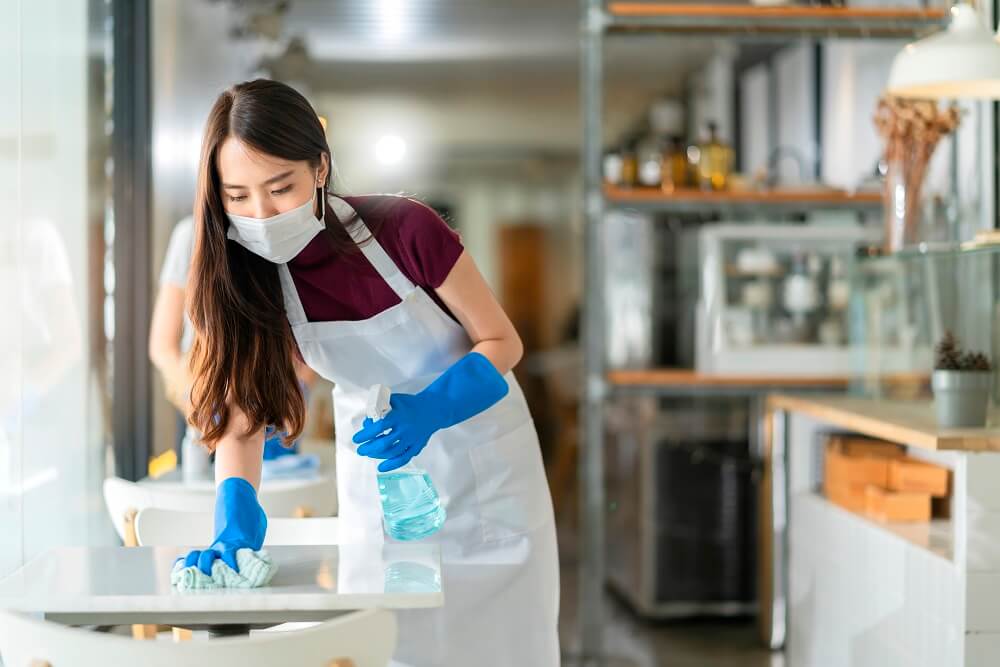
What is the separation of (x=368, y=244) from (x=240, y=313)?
22cm

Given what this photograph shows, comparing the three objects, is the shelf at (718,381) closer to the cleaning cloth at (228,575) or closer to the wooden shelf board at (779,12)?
the wooden shelf board at (779,12)

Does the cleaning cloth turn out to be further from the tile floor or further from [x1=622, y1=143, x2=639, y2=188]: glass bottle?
[x1=622, y1=143, x2=639, y2=188]: glass bottle

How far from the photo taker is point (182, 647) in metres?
1.24

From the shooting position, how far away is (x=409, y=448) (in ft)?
5.50

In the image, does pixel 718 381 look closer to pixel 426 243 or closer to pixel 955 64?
pixel 955 64

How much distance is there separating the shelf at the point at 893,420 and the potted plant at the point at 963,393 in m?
0.04

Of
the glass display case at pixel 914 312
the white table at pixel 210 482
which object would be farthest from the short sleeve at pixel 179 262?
the glass display case at pixel 914 312

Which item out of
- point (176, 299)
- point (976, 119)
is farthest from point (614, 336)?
point (176, 299)

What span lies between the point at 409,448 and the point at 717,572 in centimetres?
262

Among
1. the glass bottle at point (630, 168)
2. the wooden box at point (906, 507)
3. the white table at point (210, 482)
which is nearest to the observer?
the white table at point (210, 482)

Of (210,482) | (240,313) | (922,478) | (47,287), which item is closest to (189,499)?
(210,482)

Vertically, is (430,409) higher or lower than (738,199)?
lower

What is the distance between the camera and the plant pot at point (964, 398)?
8.13ft

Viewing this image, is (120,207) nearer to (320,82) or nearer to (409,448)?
(409,448)
